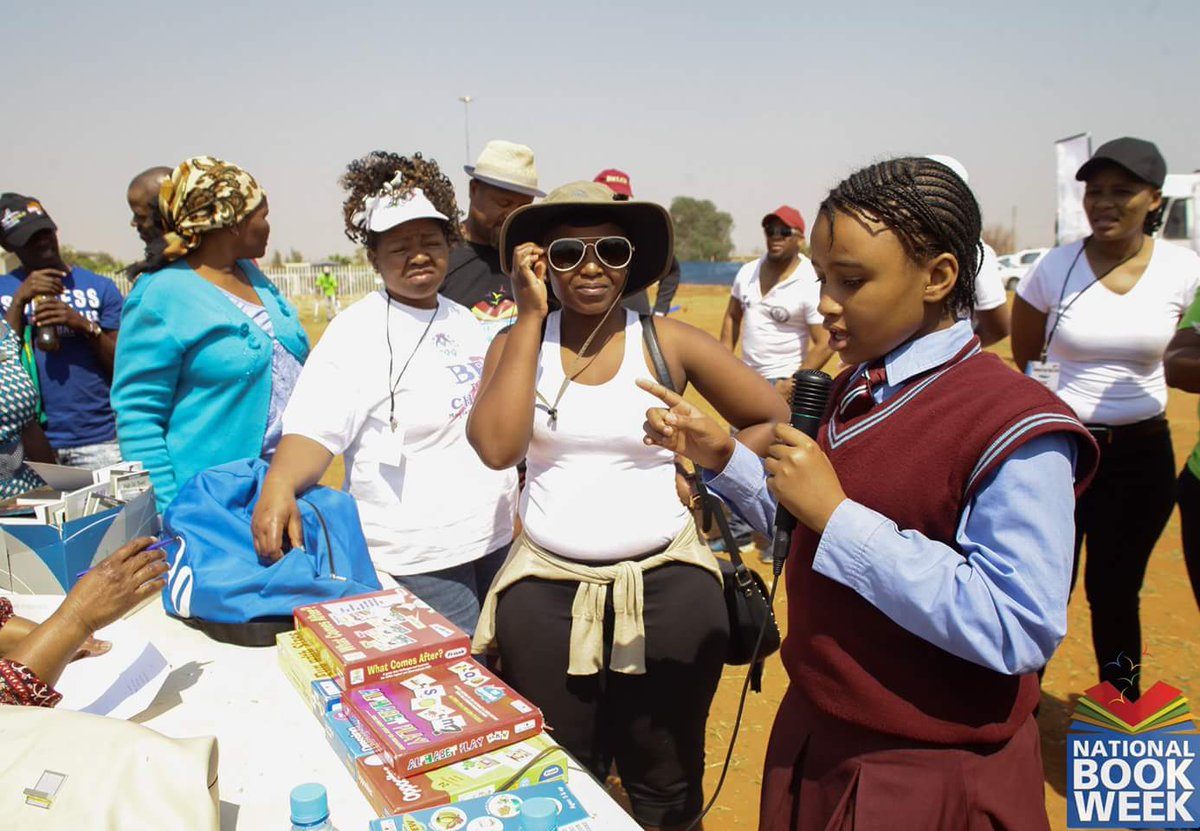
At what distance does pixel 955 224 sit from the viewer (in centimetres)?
146

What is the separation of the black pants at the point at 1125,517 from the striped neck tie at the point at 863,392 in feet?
7.70

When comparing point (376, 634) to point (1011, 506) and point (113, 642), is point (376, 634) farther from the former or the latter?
point (1011, 506)

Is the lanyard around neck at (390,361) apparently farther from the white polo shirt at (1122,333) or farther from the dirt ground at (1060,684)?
the white polo shirt at (1122,333)

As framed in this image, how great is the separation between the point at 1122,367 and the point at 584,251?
102 inches

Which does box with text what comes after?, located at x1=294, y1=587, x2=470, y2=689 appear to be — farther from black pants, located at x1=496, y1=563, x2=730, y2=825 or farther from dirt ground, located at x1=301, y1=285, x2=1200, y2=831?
dirt ground, located at x1=301, y1=285, x2=1200, y2=831

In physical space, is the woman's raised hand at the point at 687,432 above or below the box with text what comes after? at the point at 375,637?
above

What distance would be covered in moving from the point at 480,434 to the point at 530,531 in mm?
320

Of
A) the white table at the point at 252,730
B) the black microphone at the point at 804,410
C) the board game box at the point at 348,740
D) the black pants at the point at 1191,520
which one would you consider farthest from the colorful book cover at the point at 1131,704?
the board game box at the point at 348,740

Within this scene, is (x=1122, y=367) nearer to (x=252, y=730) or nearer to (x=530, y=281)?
(x=530, y=281)

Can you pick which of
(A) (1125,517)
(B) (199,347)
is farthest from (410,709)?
(A) (1125,517)

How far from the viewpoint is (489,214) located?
13.1 feet

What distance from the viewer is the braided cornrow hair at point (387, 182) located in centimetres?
303

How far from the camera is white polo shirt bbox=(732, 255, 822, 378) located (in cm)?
586

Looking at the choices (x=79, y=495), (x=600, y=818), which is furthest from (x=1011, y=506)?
(x=79, y=495)
